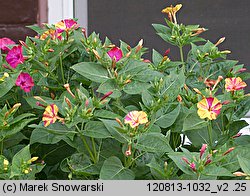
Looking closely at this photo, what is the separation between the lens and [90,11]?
105 inches

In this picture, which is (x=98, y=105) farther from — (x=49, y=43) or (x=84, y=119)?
(x=49, y=43)

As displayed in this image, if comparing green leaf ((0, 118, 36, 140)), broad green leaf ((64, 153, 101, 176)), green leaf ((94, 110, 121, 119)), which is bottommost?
broad green leaf ((64, 153, 101, 176))

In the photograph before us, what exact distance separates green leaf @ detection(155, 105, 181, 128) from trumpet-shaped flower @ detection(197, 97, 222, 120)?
60 mm

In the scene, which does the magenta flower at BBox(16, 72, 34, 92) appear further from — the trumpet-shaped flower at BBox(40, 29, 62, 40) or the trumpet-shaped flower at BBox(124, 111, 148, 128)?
the trumpet-shaped flower at BBox(124, 111, 148, 128)

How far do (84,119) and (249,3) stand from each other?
1.77m

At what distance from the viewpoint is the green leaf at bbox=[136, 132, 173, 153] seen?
1064 mm

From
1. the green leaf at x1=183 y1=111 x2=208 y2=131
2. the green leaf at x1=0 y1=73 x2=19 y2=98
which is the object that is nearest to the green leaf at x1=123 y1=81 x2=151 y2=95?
the green leaf at x1=183 y1=111 x2=208 y2=131

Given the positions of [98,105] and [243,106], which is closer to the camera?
[98,105]

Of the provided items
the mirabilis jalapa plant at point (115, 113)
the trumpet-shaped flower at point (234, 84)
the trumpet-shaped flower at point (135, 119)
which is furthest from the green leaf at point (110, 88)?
the trumpet-shaped flower at point (234, 84)

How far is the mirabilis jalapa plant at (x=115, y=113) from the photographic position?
108cm

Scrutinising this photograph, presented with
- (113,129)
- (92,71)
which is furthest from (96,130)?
(92,71)

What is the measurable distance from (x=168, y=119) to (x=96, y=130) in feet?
0.49

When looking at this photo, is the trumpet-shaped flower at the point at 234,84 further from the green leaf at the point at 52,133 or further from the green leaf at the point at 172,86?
the green leaf at the point at 52,133

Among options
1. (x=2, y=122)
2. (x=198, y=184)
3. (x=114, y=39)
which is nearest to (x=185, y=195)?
(x=198, y=184)
